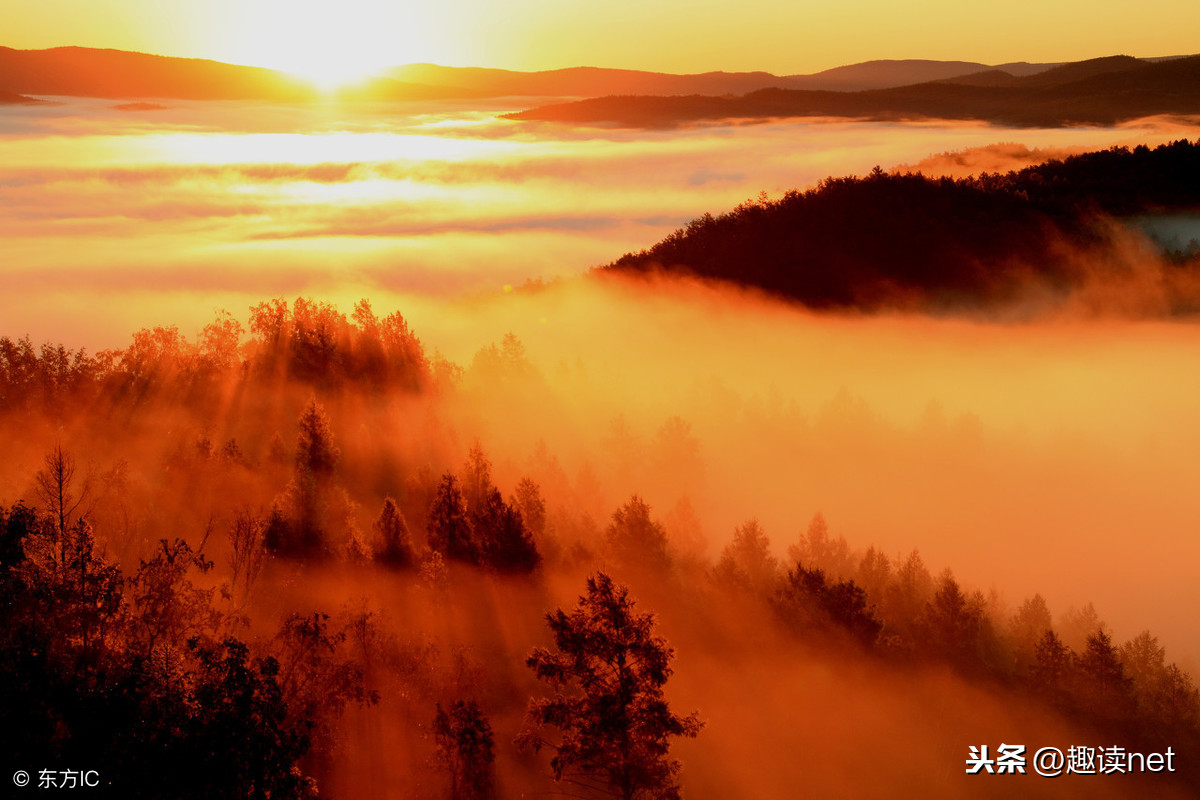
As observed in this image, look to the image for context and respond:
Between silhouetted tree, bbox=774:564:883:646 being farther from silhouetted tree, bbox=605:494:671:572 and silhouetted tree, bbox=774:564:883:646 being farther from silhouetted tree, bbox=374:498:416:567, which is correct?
silhouetted tree, bbox=374:498:416:567

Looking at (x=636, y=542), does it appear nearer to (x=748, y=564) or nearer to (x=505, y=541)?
(x=505, y=541)

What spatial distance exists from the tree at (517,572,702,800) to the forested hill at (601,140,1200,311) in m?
108

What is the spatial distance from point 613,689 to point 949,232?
11352 cm

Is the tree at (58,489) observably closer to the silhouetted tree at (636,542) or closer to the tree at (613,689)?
the tree at (613,689)

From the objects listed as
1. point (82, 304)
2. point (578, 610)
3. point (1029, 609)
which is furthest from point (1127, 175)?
point (82, 304)

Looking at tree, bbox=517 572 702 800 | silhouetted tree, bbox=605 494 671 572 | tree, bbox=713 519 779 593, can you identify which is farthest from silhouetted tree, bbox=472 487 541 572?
tree, bbox=517 572 702 800

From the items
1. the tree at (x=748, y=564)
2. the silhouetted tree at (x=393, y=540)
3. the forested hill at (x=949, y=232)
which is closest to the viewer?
the silhouetted tree at (x=393, y=540)

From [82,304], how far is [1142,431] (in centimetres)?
18220

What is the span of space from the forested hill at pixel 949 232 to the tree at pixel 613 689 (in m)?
108

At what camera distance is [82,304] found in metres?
177

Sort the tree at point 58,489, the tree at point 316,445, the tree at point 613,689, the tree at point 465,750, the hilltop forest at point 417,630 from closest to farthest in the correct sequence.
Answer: the hilltop forest at point 417,630
the tree at point 613,689
the tree at point 58,489
the tree at point 465,750
the tree at point 316,445

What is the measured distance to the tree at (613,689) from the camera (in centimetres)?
2308

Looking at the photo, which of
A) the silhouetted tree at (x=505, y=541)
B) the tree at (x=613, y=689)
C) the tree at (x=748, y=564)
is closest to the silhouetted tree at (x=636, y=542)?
the tree at (x=748, y=564)

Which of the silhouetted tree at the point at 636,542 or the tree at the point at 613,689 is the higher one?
the silhouetted tree at the point at 636,542
